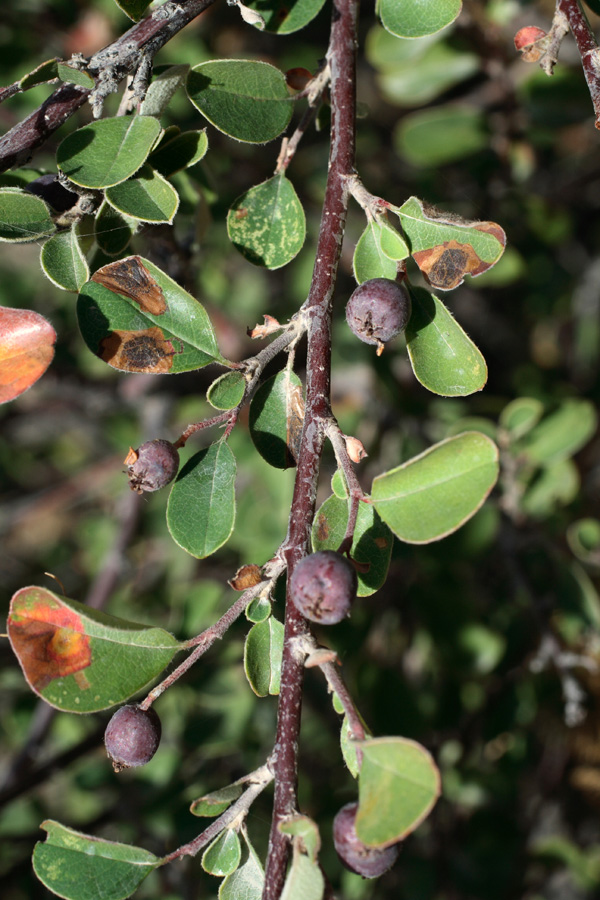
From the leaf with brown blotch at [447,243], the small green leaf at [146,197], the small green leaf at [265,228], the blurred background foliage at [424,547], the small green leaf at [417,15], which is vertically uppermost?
the small green leaf at [146,197]

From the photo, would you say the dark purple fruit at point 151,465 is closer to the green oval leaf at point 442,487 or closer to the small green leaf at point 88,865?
the green oval leaf at point 442,487

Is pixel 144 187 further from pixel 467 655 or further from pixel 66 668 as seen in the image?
pixel 467 655

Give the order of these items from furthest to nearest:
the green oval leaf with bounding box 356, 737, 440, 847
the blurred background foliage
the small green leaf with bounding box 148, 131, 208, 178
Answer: the blurred background foliage < the small green leaf with bounding box 148, 131, 208, 178 < the green oval leaf with bounding box 356, 737, 440, 847

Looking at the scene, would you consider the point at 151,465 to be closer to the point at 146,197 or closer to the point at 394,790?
the point at 146,197

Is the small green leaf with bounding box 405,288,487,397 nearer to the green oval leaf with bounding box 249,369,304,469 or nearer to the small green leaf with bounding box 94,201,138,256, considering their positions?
the green oval leaf with bounding box 249,369,304,469

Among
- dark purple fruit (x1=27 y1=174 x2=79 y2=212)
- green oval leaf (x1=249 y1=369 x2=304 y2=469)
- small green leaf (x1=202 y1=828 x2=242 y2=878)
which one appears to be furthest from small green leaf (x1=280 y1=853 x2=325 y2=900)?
dark purple fruit (x1=27 y1=174 x2=79 y2=212)

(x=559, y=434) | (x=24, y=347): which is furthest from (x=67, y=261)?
(x=559, y=434)

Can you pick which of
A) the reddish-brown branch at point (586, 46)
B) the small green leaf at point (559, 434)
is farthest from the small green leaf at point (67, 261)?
the small green leaf at point (559, 434)
